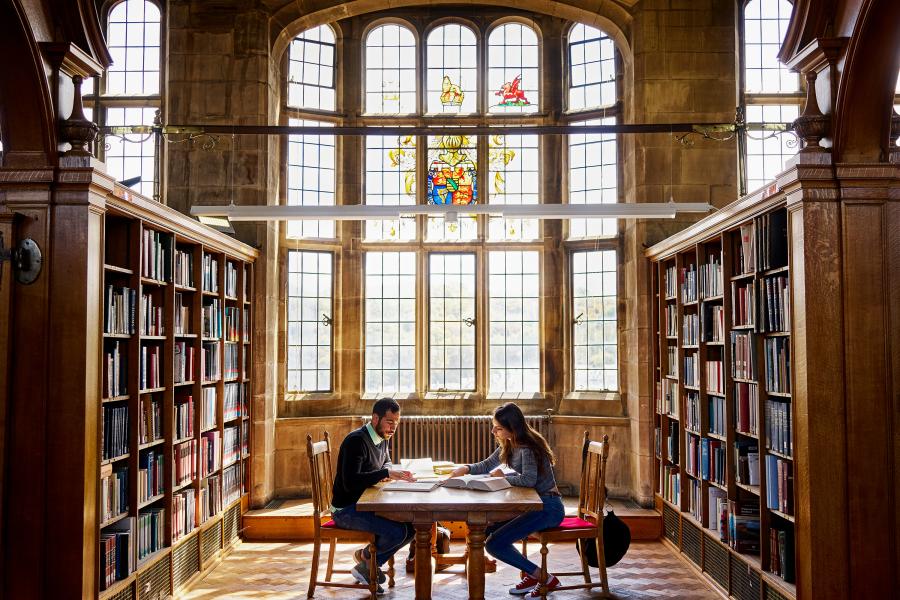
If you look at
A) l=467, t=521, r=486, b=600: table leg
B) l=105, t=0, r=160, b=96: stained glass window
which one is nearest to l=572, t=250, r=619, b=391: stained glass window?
l=467, t=521, r=486, b=600: table leg

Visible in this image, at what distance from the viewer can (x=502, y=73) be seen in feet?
32.9

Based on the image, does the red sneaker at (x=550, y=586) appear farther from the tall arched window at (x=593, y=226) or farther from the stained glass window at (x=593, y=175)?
the stained glass window at (x=593, y=175)

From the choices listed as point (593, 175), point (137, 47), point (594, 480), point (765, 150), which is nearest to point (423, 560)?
point (594, 480)

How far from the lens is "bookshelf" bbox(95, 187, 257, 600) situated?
17.1ft

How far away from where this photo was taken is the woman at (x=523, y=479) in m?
5.81

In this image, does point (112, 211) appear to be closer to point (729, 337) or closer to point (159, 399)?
point (159, 399)

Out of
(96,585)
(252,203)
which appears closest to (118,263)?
(96,585)

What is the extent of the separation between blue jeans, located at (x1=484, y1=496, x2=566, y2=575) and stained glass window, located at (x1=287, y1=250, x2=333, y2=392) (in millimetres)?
4156

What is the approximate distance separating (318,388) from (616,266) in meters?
3.67

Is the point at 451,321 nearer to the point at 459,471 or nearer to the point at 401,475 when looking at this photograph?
the point at 459,471

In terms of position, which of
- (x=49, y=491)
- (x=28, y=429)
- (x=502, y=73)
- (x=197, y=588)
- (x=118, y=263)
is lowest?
(x=197, y=588)

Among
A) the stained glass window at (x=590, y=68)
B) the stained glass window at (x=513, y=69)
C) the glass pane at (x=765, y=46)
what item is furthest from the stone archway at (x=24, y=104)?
the glass pane at (x=765, y=46)

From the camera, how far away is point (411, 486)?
5.64 metres

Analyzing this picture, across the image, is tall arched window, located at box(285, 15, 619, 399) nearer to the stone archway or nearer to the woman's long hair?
the woman's long hair
